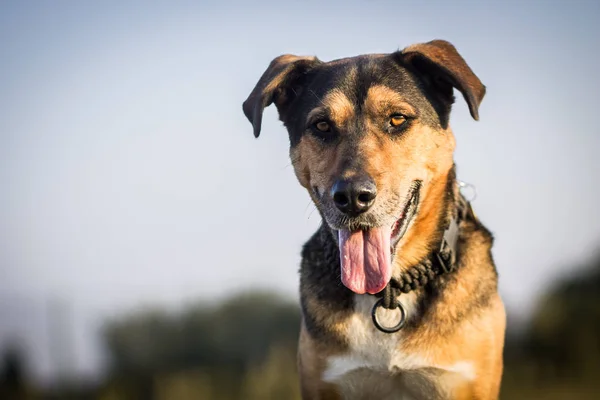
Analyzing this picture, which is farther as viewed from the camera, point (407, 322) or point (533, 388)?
point (533, 388)

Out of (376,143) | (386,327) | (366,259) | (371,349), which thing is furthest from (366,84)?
(371,349)

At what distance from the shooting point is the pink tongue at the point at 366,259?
15.5ft

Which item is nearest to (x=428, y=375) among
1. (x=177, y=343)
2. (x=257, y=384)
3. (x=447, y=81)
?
(x=447, y=81)

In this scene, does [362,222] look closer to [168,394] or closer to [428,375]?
[428,375]

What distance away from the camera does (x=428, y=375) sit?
482 centimetres

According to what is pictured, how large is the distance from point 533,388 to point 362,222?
407 inches

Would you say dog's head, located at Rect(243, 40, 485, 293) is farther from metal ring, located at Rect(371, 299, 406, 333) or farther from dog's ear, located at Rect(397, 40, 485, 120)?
metal ring, located at Rect(371, 299, 406, 333)

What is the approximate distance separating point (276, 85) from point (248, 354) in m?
18.2

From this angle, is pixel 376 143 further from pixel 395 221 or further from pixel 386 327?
pixel 386 327

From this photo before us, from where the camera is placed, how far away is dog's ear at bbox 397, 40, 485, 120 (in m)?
4.83

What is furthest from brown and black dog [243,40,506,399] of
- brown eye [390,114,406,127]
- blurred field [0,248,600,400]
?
blurred field [0,248,600,400]

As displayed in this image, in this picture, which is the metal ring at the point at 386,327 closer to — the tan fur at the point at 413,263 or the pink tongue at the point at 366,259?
the tan fur at the point at 413,263

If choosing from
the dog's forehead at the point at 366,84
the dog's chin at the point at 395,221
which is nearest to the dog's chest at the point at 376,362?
the dog's chin at the point at 395,221

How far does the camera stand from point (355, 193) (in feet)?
14.9
